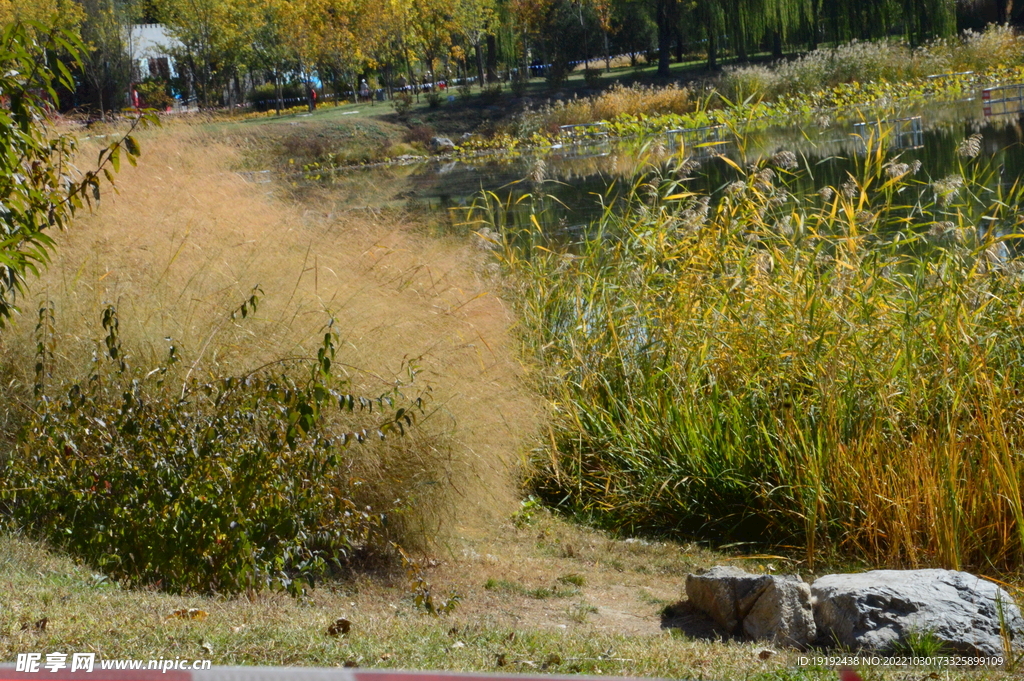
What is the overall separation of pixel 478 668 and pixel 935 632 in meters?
1.68

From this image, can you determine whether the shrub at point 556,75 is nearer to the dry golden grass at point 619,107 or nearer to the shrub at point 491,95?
the shrub at point 491,95

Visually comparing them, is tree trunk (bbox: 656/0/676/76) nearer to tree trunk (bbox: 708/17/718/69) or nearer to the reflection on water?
tree trunk (bbox: 708/17/718/69)

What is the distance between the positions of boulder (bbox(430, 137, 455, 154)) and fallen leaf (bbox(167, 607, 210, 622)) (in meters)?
31.7

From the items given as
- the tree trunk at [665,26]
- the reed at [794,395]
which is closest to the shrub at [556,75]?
the tree trunk at [665,26]

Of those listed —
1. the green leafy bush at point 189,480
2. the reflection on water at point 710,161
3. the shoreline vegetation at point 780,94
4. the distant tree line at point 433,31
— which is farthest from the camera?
the distant tree line at point 433,31

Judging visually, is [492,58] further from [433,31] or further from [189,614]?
[189,614]

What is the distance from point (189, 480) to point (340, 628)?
1004 mm

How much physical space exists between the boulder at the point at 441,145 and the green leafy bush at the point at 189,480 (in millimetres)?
30885

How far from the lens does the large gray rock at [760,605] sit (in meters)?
3.96

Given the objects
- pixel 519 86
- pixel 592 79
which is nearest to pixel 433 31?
pixel 519 86

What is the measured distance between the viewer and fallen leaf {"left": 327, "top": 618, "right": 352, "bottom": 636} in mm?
3572

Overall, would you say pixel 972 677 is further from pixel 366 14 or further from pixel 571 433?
pixel 366 14

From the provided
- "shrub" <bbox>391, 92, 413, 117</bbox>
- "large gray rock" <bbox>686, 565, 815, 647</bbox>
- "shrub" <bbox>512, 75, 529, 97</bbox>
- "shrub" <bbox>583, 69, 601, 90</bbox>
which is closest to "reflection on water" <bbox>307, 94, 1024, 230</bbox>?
"shrub" <bbox>391, 92, 413, 117</bbox>

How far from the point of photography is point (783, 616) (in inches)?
156
